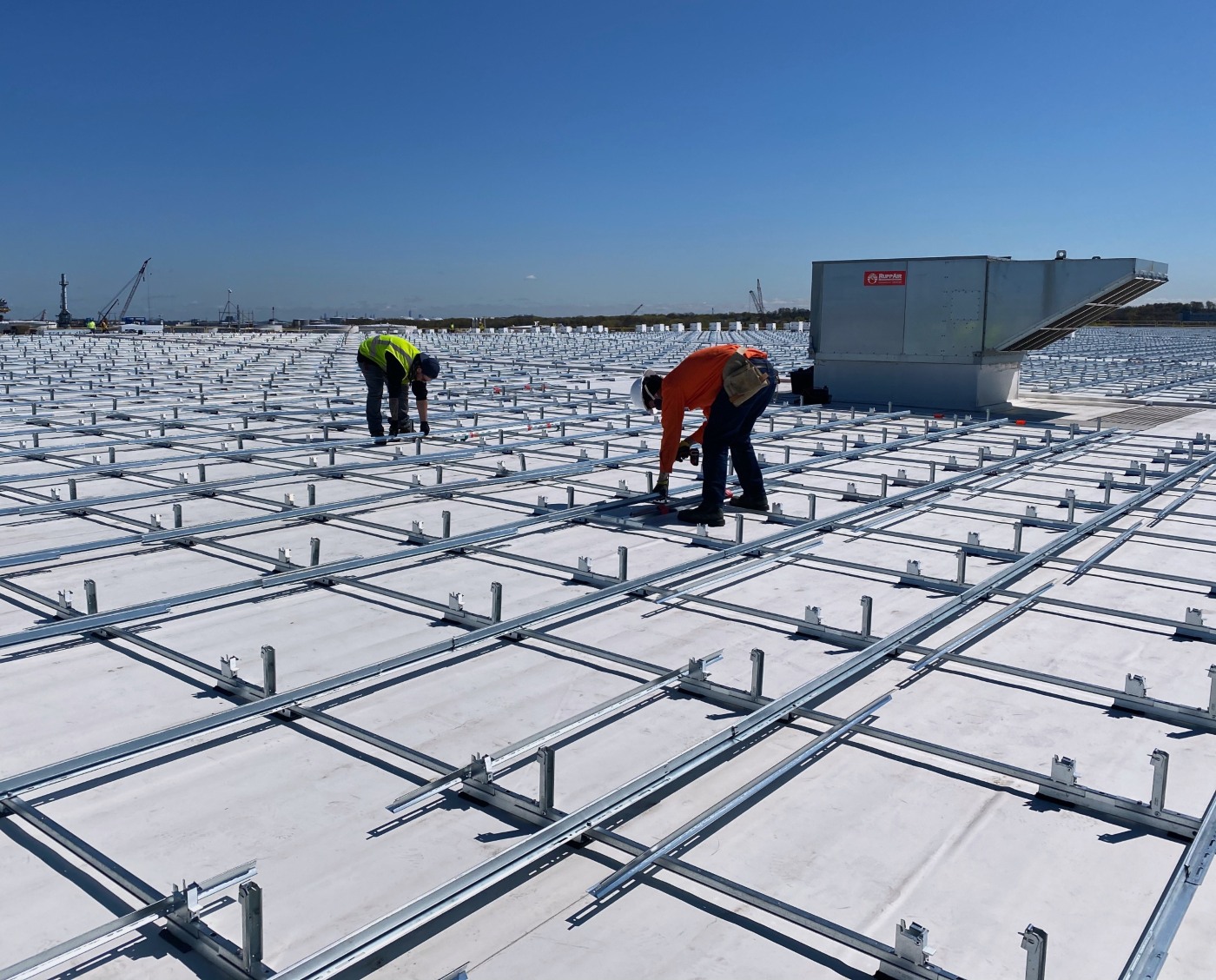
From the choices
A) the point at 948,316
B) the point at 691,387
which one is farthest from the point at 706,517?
the point at 948,316

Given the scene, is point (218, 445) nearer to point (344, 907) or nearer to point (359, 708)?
point (359, 708)

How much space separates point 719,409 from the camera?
7.38 metres

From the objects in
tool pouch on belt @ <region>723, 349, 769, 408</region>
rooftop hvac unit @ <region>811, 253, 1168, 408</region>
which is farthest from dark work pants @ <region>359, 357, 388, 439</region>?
rooftop hvac unit @ <region>811, 253, 1168, 408</region>

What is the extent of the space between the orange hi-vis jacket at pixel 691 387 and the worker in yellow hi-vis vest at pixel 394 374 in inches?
158

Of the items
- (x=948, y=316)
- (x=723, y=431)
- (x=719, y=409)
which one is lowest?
(x=723, y=431)

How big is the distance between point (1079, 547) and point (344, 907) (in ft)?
18.8

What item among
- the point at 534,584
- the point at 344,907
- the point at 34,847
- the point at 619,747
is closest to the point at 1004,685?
the point at 619,747

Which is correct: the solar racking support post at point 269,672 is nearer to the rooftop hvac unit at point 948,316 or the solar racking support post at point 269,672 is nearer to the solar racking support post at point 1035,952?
the solar racking support post at point 1035,952

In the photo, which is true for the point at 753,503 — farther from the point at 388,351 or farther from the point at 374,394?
the point at 374,394

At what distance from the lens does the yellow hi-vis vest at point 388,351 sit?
1108 centimetres

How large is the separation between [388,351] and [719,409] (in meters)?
4.97

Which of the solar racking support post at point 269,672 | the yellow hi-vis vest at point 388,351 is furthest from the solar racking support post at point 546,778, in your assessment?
the yellow hi-vis vest at point 388,351

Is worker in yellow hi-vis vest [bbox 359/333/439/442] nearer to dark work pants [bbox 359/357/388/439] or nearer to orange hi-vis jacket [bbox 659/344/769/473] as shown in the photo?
dark work pants [bbox 359/357/388/439]

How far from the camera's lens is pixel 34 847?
302 cm
